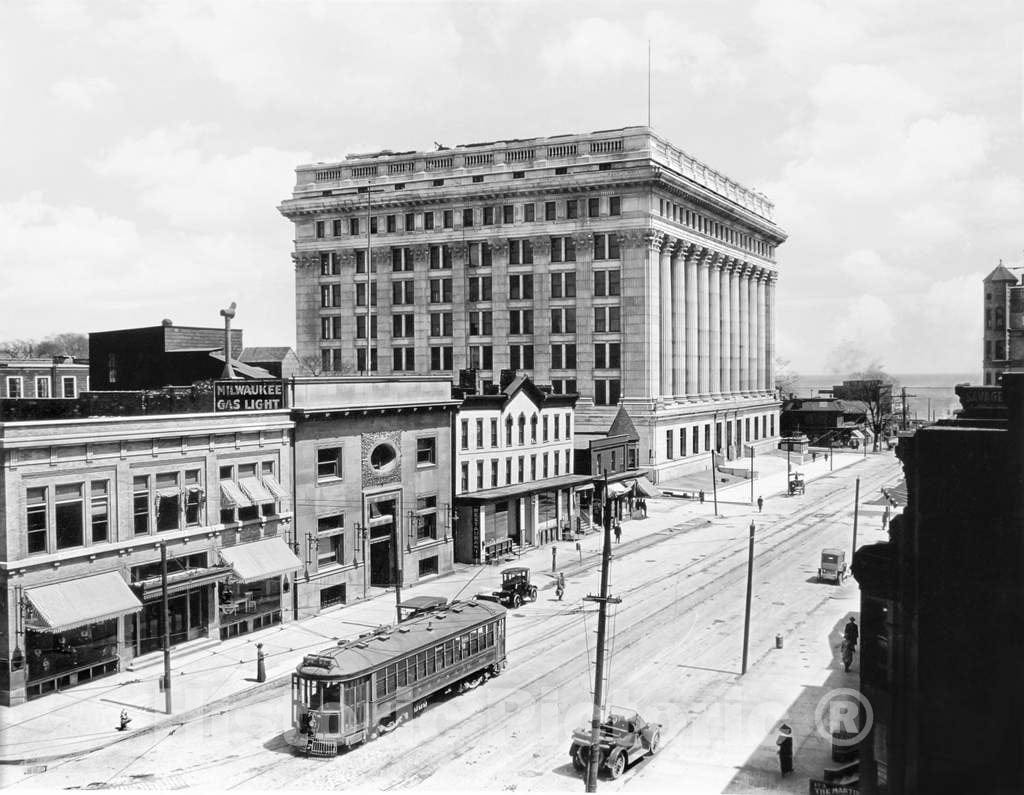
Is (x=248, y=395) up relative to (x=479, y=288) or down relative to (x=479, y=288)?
down

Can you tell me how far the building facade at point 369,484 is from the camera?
4193cm

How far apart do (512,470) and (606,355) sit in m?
34.9

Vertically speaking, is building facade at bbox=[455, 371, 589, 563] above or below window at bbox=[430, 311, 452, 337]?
below

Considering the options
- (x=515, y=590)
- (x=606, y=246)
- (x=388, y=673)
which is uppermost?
(x=606, y=246)

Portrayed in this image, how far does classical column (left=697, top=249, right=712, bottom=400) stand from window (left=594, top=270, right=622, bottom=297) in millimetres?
17048

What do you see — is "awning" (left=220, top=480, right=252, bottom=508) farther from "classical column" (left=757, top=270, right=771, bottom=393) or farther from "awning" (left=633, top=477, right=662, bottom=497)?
"classical column" (left=757, top=270, right=771, bottom=393)

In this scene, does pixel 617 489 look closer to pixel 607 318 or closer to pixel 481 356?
pixel 607 318

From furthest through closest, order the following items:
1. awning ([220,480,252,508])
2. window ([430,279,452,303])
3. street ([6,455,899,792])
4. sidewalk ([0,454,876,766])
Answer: window ([430,279,452,303]) < awning ([220,480,252,508]) < sidewalk ([0,454,876,766]) < street ([6,455,899,792])

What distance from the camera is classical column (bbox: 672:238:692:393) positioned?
316ft

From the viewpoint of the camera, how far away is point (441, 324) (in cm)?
9819

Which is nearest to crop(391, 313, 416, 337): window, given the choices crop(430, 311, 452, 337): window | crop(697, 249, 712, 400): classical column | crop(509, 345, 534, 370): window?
crop(430, 311, 452, 337): window

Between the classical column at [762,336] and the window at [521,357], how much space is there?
45.6 metres

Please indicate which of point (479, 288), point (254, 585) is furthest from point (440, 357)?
point (254, 585)

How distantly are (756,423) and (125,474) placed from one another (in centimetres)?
9741
